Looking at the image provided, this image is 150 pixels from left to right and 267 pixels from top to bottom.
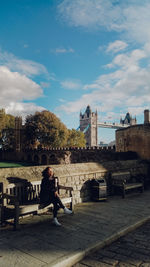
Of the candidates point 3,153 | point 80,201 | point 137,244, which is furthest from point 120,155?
point 3,153

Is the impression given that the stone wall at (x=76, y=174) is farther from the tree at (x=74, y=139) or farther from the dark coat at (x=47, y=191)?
the tree at (x=74, y=139)

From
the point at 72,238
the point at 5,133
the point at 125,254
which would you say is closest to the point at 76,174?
the point at 72,238

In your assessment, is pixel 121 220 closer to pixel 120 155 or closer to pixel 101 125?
Answer: pixel 120 155

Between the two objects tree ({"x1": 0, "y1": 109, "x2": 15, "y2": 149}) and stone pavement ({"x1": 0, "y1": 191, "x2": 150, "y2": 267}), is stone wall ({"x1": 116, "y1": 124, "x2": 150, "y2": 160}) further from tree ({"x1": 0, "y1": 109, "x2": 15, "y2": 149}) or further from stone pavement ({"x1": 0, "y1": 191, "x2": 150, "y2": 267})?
tree ({"x1": 0, "y1": 109, "x2": 15, "y2": 149})

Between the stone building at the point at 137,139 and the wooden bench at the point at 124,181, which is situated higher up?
the stone building at the point at 137,139

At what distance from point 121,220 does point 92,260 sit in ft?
6.62

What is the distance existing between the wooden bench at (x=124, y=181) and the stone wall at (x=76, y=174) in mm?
250

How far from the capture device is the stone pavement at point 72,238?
3273 millimetres

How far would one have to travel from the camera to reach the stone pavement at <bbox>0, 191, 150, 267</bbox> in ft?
10.7

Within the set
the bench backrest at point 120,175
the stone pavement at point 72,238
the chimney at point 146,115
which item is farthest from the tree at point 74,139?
the stone pavement at point 72,238

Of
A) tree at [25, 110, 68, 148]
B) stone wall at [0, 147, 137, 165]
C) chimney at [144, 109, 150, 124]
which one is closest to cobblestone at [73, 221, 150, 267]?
stone wall at [0, 147, 137, 165]

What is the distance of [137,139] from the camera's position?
13328mm

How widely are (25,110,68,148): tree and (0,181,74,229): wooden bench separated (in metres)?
34.8

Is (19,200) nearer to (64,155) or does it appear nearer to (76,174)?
(76,174)
